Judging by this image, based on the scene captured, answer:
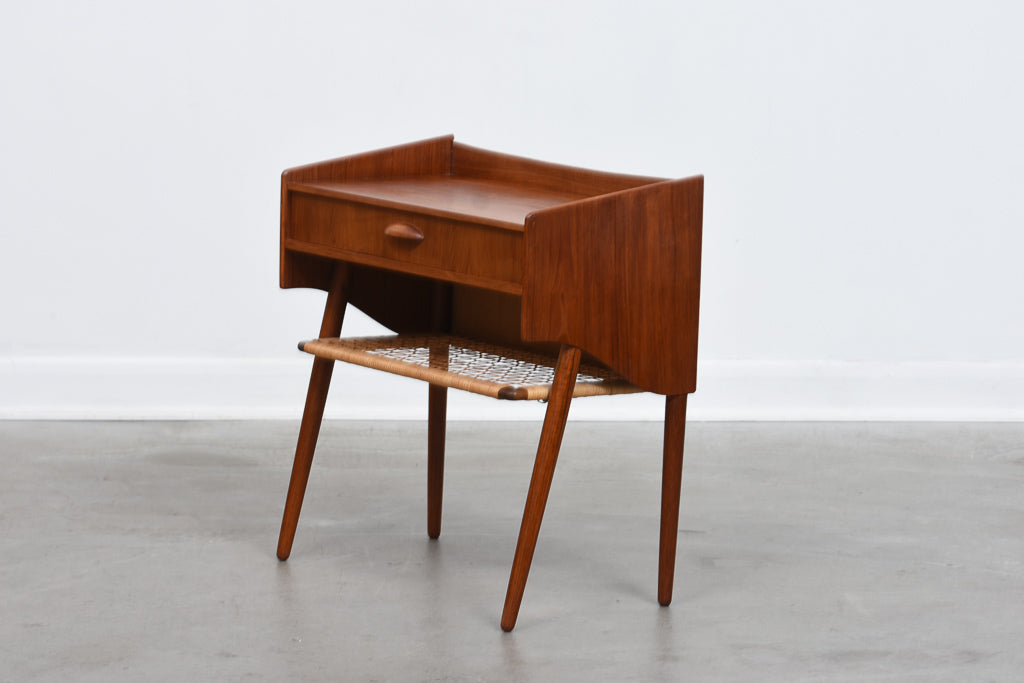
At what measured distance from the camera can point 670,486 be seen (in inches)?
104

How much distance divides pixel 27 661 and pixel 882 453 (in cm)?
251

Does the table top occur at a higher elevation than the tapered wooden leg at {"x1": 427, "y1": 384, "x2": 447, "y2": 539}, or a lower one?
higher

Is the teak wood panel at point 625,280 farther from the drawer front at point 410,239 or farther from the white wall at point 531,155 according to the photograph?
the white wall at point 531,155

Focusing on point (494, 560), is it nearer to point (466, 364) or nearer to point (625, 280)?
point (466, 364)

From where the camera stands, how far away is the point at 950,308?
4500 millimetres

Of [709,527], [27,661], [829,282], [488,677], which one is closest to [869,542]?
[709,527]

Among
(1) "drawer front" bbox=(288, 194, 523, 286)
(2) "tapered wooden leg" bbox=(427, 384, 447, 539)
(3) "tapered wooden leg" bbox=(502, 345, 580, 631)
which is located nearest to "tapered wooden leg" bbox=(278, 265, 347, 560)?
(1) "drawer front" bbox=(288, 194, 523, 286)

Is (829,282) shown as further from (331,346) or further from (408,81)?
(331,346)

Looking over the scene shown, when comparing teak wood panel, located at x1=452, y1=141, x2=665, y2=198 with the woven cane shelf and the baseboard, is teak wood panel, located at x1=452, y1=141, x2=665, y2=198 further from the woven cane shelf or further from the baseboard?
the baseboard

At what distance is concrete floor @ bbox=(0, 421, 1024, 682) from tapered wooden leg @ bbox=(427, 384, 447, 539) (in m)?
0.05

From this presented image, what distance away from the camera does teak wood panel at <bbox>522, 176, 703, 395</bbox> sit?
2352 millimetres

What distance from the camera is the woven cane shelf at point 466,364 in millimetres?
2461

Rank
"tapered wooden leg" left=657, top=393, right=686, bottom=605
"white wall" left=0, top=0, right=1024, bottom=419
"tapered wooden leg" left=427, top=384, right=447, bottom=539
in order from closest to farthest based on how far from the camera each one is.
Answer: "tapered wooden leg" left=657, top=393, right=686, bottom=605
"tapered wooden leg" left=427, top=384, right=447, bottom=539
"white wall" left=0, top=0, right=1024, bottom=419

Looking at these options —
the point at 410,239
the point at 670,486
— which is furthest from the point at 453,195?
the point at 670,486
